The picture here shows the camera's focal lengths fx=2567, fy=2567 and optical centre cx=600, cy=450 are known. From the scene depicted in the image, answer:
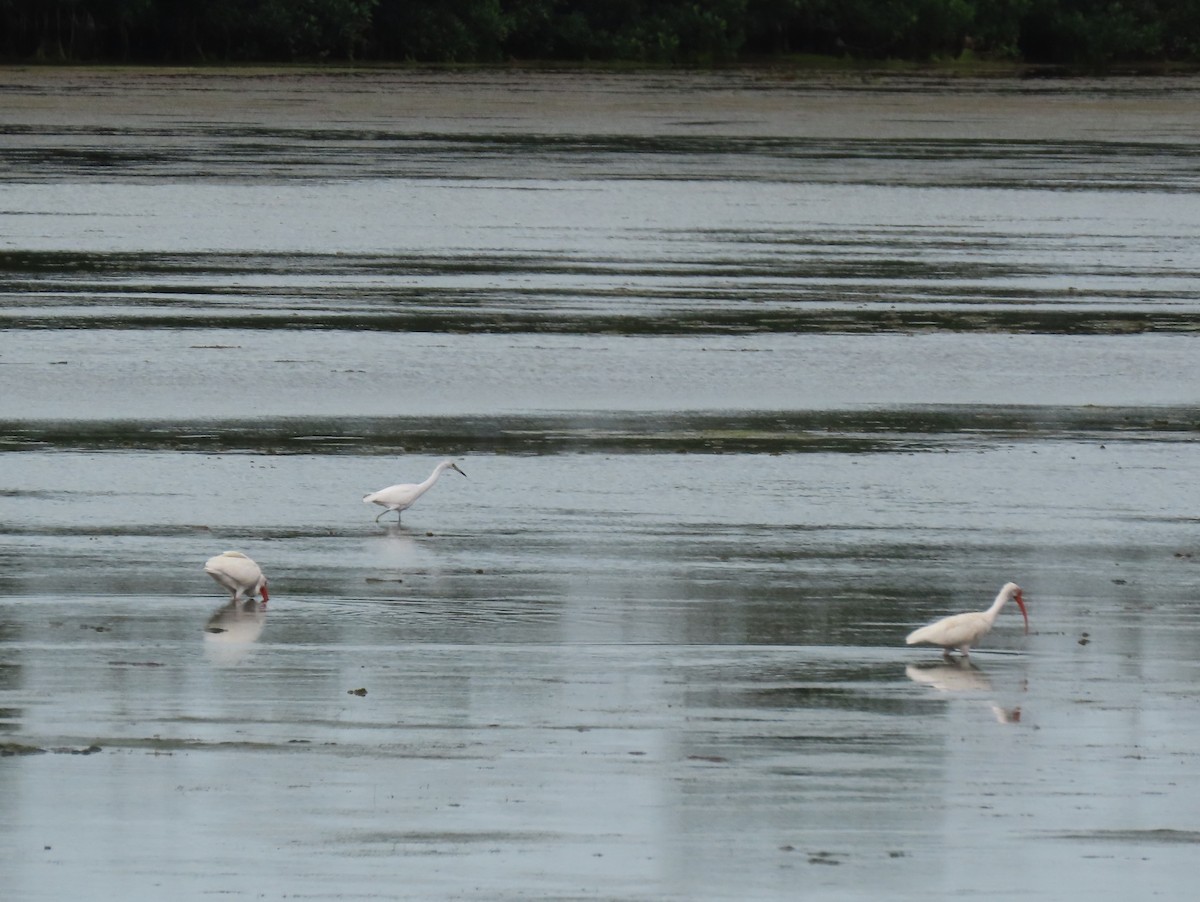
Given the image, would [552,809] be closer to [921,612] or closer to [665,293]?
[921,612]

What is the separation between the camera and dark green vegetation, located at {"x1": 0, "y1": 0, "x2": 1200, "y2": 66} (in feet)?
250

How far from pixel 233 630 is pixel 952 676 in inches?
102

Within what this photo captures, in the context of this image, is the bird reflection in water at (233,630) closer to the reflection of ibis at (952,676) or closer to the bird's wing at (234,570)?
the bird's wing at (234,570)

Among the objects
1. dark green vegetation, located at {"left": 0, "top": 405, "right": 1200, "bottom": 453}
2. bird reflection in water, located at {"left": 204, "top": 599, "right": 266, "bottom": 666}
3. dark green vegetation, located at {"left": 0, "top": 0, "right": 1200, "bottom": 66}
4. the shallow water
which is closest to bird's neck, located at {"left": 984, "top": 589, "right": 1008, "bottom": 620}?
the shallow water

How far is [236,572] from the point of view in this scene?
9609 millimetres

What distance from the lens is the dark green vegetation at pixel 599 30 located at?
76125 millimetres

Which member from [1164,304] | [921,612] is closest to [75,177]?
[1164,304]

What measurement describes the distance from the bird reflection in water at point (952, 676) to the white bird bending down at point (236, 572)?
2479 mm

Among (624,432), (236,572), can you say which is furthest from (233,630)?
(624,432)

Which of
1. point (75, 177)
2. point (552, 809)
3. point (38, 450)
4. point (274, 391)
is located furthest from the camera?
point (75, 177)

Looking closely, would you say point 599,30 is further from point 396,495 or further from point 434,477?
point 396,495

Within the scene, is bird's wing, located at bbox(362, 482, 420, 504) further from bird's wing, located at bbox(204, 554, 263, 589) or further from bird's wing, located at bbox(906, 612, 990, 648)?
bird's wing, located at bbox(906, 612, 990, 648)

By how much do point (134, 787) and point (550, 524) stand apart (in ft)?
14.6

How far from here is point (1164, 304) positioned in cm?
2066
